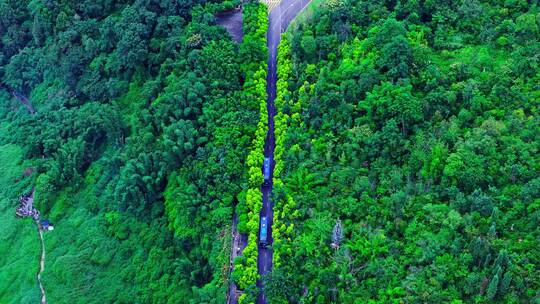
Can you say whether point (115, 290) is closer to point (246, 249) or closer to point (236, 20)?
point (246, 249)

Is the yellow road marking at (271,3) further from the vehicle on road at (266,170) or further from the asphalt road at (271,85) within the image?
the vehicle on road at (266,170)

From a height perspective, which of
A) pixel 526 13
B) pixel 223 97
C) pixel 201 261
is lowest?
pixel 201 261

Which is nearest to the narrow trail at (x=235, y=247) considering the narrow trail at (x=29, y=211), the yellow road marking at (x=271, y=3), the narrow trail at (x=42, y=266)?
the narrow trail at (x=42, y=266)

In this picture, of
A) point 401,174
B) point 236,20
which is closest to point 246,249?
point 401,174

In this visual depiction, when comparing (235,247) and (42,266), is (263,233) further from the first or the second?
(42,266)

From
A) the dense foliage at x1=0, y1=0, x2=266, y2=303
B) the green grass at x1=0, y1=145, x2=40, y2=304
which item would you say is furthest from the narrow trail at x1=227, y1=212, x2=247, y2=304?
the green grass at x1=0, y1=145, x2=40, y2=304

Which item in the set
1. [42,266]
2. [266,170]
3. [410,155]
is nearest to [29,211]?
[42,266]

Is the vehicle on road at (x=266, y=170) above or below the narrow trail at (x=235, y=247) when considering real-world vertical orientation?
above
